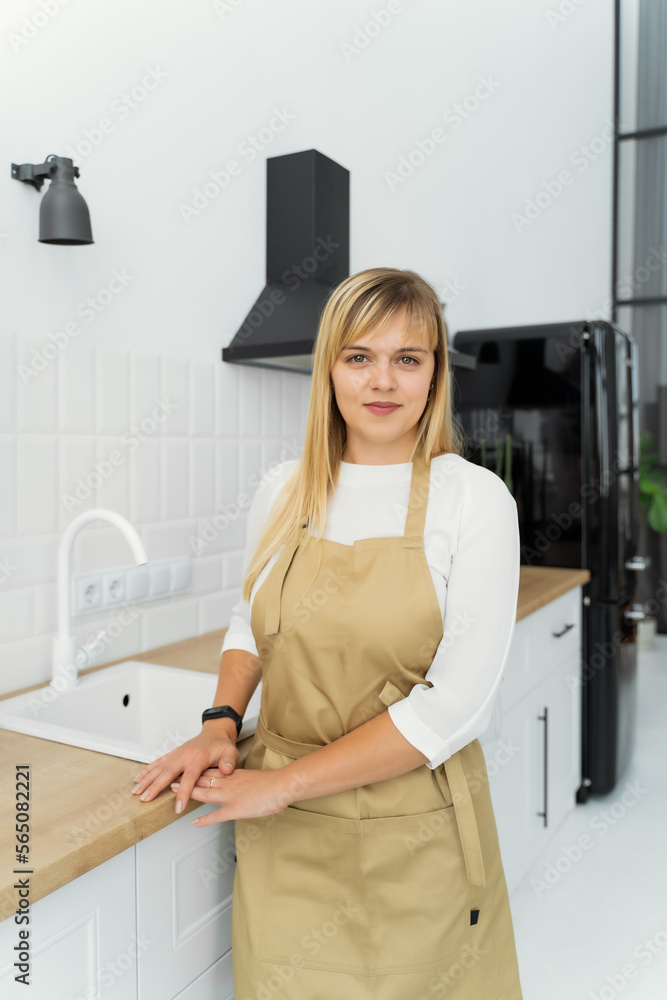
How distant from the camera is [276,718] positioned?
3.82 feet

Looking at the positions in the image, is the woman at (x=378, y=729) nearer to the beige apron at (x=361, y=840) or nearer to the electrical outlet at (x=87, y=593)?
the beige apron at (x=361, y=840)

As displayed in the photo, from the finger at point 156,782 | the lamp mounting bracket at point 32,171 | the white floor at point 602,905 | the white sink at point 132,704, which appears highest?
the lamp mounting bracket at point 32,171

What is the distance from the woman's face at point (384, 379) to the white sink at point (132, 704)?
58cm

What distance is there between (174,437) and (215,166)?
2.39ft

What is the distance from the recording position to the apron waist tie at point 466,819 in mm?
1117

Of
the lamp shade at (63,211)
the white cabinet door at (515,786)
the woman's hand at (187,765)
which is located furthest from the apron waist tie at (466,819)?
the lamp shade at (63,211)

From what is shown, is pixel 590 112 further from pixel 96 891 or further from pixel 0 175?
pixel 96 891

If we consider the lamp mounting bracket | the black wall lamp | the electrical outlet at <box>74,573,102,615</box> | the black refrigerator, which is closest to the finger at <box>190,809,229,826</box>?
the electrical outlet at <box>74,573,102,615</box>

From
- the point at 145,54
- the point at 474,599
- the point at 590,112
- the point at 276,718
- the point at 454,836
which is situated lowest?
the point at 454,836

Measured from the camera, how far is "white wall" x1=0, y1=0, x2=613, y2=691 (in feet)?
4.86

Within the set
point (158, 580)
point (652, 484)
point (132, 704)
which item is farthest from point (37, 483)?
point (652, 484)

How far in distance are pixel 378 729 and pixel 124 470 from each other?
94 cm

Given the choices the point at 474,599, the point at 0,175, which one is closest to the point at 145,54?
the point at 0,175

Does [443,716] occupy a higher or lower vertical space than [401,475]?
lower
